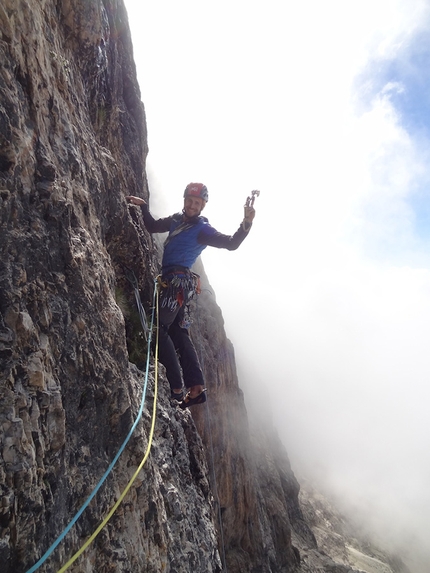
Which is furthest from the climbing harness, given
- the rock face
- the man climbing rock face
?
the rock face

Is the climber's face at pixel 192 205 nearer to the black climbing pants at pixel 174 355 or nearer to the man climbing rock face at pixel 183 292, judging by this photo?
the man climbing rock face at pixel 183 292

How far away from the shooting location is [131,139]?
320 inches

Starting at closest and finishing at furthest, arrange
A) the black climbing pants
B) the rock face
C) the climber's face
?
1. the rock face
2. the black climbing pants
3. the climber's face

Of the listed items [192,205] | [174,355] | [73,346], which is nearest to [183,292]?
[174,355]

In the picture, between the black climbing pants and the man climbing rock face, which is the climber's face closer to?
the man climbing rock face

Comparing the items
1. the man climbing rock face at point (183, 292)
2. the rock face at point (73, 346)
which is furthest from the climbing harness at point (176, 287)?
the rock face at point (73, 346)

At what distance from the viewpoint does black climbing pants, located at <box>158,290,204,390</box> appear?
18.7ft

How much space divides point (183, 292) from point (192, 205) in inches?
55.2

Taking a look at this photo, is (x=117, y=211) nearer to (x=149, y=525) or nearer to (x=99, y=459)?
(x=99, y=459)

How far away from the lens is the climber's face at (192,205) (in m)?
5.96

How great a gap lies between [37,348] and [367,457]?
120 m

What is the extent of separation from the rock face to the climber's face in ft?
3.57

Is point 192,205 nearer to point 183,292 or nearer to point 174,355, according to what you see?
point 183,292

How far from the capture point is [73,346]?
133 inches
